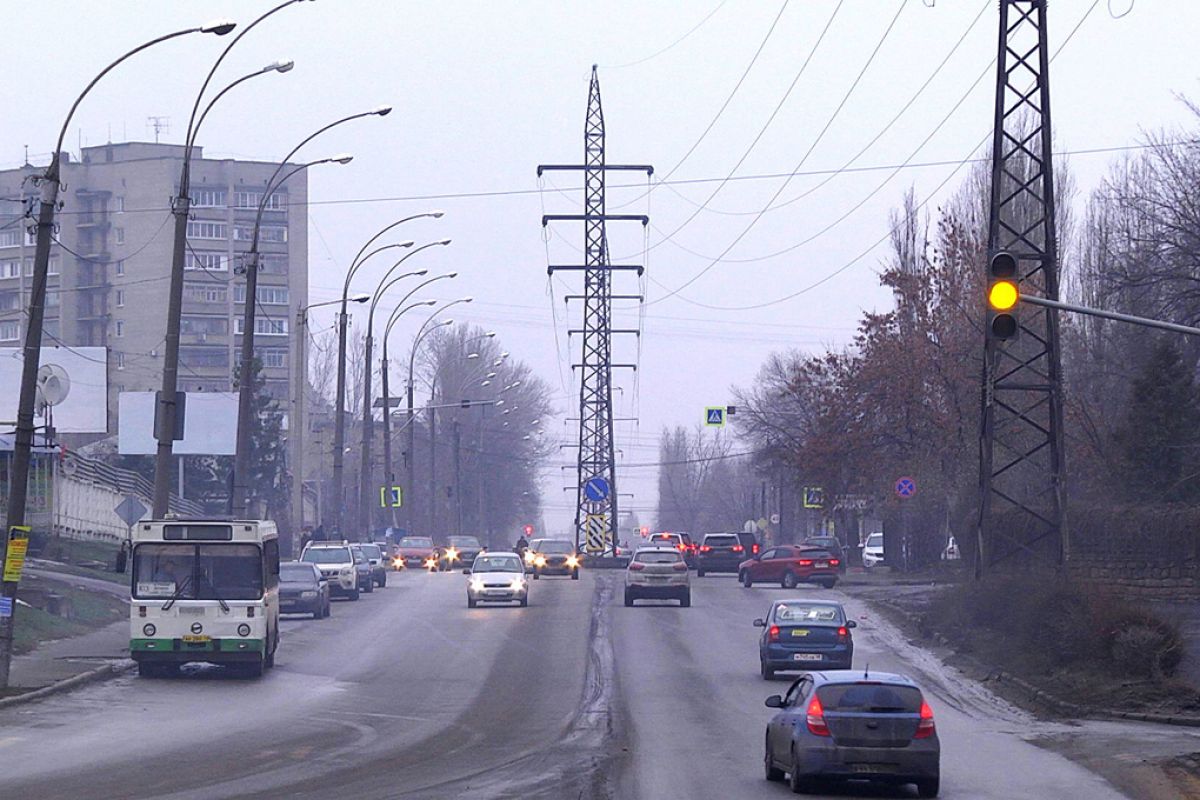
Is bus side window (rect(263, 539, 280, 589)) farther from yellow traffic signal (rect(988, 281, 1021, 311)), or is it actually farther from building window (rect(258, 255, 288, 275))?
building window (rect(258, 255, 288, 275))

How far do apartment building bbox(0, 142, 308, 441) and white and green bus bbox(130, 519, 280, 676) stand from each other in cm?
8927

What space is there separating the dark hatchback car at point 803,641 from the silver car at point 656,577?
57.0ft

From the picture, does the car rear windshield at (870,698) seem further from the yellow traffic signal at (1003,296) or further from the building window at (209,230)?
the building window at (209,230)

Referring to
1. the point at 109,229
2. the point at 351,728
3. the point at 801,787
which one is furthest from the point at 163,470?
the point at 109,229

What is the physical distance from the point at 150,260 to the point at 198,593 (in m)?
96.8

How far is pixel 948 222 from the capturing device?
6594 centimetres

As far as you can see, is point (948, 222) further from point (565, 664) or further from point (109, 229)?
point (109, 229)

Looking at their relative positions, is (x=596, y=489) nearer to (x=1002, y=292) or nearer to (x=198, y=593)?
(x=198, y=593)

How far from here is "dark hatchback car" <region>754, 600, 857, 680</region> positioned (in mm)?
29797

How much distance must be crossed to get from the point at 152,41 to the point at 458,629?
60.8 ft

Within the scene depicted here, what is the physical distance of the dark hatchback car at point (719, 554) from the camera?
6794cm

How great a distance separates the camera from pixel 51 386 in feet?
227

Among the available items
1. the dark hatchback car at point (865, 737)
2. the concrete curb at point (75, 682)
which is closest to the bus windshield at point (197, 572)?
the concrete curb at point (75, 682)

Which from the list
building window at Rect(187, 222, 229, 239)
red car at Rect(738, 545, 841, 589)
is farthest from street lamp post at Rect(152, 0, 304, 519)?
building window at Rect(187, 222, 229, 239)
